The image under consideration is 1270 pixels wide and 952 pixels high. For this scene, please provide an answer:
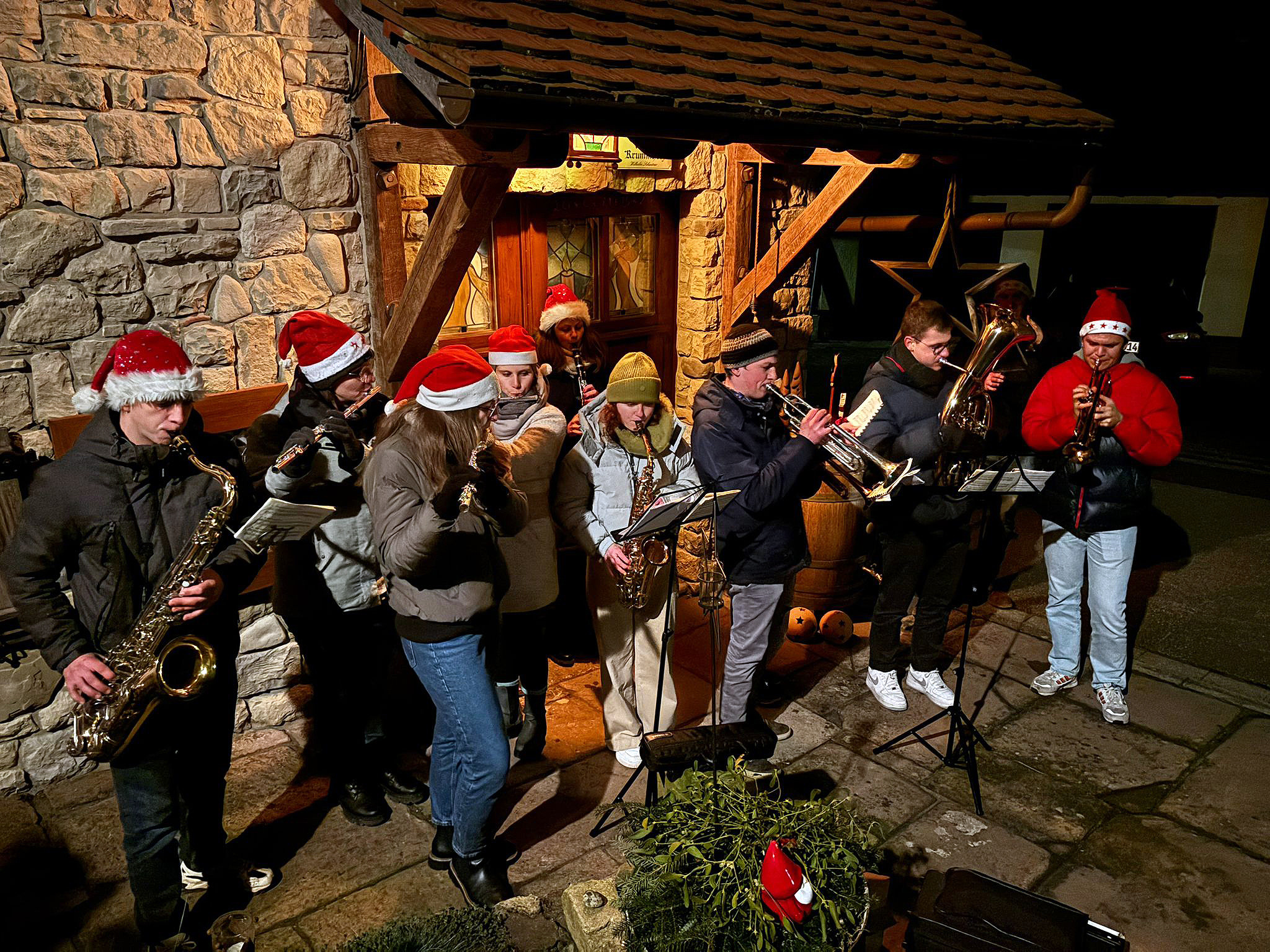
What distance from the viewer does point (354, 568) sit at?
12.6 feet

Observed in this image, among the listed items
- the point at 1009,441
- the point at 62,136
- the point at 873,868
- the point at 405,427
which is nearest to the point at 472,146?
the point at 405,427

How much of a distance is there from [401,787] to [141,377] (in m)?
2.27

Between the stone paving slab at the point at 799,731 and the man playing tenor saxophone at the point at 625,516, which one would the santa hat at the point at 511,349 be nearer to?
the man playing tenor saxophone at the point at 625,516

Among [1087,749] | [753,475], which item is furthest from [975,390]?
[1087,749]

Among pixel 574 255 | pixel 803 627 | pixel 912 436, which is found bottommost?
pixel 803 627

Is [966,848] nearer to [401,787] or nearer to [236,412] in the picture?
[401,787]

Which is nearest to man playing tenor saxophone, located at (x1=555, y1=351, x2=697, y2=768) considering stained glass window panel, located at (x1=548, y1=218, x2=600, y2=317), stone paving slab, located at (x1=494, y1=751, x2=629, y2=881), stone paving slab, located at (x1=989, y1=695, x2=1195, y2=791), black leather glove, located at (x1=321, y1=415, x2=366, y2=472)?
stone paving slab, located at (x1=494, y1=751, x2=629, y2=881)

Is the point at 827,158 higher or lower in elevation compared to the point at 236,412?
higher

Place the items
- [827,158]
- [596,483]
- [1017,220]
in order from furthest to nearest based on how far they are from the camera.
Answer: [1017,220], [827,158], [596,483]

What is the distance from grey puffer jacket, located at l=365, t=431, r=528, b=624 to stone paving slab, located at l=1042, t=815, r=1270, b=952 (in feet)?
8.80

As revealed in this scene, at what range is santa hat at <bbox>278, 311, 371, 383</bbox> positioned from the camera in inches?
146

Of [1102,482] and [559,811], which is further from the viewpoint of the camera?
[1102,482]

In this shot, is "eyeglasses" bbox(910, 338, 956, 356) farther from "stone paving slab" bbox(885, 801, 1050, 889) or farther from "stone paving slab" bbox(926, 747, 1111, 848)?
"stone paving slab" bbox(885, 801, 1050, 889)

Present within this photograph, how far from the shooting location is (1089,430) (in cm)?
460
